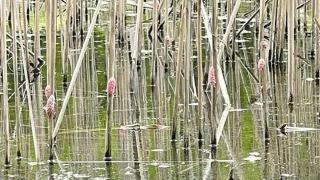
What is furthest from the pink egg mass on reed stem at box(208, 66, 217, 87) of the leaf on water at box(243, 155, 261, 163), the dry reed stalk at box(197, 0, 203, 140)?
the leaf on water at box(243, 155, 261, 163)

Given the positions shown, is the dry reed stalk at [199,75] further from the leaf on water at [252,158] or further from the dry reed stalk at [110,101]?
the dry reed stalk at [110,101]

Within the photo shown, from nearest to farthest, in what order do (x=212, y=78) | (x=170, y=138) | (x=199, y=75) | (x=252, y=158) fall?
(x=212, y=78)
(x=252, y=158)
(x=199, y=75)
(x=170, y=138)

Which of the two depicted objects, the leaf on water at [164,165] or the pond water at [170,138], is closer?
the pond water at [170,138]

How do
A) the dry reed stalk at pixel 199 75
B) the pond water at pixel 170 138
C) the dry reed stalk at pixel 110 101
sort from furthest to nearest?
the dry reed stalk at pixel 199 75 < the dry reed stalk at pixel 110 101 < the pond water at pixel 170 138

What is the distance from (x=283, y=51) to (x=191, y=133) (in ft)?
11.7

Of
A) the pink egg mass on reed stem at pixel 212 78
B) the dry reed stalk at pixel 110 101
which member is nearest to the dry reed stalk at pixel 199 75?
the pink egg mass on reed stem at pixel 212 78

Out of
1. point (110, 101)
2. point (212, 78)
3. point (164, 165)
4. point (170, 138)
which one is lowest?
point (164, 165)

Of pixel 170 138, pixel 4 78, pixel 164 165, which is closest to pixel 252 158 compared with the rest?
pixel 164 165

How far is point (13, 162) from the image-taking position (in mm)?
5863

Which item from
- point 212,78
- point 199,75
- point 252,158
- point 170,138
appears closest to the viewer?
point 212,78

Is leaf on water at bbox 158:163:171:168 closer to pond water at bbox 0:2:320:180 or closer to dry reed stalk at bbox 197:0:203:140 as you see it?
pond water at bbox 0:2:320:180

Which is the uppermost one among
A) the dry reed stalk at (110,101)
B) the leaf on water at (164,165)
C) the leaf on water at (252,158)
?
the dry reed stalk at (110,101)

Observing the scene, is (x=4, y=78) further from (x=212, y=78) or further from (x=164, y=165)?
(x=212, y=78)

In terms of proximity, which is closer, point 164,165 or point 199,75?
point 164,165
